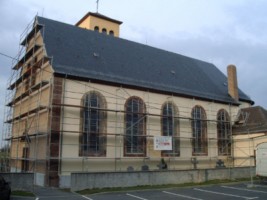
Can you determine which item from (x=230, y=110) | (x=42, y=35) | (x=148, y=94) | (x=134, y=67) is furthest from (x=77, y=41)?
(x=230, y=110)

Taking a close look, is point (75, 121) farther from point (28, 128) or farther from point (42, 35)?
point (42, 35)

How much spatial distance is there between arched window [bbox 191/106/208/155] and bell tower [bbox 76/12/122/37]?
1285cm

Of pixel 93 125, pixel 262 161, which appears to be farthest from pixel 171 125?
pixel 262 161

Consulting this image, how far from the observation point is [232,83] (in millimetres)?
29391

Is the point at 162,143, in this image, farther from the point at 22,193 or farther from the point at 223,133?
the point at 223,133

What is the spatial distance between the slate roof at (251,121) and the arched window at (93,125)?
40.8 ft

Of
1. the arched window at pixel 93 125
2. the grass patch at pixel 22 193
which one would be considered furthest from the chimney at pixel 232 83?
the grass patch at pixel 22 193

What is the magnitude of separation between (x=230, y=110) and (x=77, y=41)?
46.1 feet

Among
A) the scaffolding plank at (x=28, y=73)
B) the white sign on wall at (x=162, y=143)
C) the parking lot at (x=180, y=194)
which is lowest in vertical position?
the parking lot at (x=180, y=194)

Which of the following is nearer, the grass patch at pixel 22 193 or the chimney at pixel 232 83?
the grass patch at pixel 22 193

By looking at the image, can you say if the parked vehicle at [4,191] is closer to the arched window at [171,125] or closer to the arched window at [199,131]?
the arched window at [171,125]

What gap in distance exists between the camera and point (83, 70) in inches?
830

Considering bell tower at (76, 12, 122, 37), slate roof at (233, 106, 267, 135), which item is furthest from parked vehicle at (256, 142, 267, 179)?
bell tower at (76, 12, 122, 37)

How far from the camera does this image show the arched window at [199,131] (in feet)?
83.6
